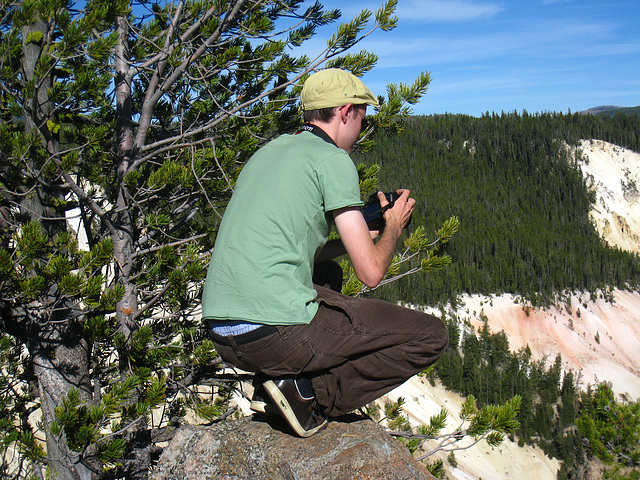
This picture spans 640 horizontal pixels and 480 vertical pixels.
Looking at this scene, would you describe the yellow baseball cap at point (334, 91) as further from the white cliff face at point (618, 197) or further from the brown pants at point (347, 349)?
the white cliff face at point (618, 197)

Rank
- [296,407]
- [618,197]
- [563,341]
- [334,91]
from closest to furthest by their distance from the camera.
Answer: [334,91] → [296,407] → [563,341] → [618,197]

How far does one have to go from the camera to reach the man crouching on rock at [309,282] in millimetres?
2424

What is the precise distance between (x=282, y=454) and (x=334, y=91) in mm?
1979

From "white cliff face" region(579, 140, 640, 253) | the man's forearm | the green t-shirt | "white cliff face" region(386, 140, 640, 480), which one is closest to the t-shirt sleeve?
the green t-shirt

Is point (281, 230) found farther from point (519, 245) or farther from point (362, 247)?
point (519, 245)

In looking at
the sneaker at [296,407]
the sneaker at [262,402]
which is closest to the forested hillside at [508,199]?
the sneaker at [262,402]

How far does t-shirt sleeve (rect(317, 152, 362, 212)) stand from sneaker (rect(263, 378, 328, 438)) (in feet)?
3.23

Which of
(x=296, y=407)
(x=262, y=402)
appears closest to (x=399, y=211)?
(x=296, y=407)

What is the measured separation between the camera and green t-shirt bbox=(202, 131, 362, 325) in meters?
2.40

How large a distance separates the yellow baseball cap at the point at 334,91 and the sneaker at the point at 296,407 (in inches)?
56.4

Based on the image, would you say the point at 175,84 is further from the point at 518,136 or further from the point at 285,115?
the point at 518,136

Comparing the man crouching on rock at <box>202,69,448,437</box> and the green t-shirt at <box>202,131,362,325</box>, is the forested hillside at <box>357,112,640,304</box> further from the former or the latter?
the green t-shirt at <box>202,131,362,325</box>

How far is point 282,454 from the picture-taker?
289cm

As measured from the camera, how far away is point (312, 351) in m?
2.58
